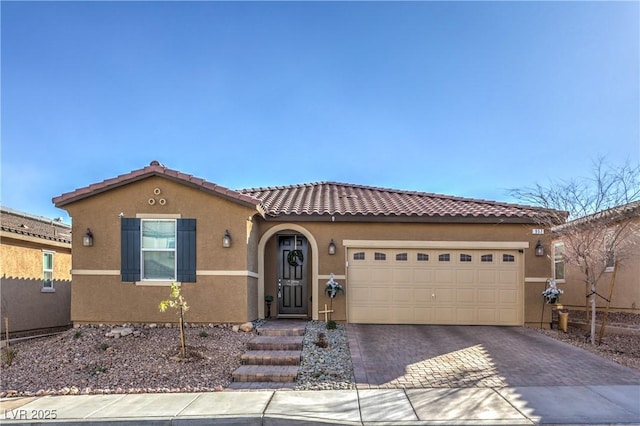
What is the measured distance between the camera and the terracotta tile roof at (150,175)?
35.3 feet

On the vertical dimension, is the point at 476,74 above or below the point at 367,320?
above

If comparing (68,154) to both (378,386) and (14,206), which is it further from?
(378,386)

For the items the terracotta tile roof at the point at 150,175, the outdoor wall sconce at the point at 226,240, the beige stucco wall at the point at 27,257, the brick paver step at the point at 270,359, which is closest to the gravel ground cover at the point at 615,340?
the brick paver step at the point at 270,359

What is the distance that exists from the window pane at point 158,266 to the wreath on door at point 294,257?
134 inches

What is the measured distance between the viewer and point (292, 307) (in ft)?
42.5

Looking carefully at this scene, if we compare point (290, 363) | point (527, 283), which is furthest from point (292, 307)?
point (527, 283)

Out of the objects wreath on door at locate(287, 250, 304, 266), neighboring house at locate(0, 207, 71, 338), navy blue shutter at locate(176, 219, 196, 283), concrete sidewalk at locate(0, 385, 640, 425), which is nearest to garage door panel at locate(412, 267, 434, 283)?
wreath on door at locate(287, 250, 304, 266)

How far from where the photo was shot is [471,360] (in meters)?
8.66

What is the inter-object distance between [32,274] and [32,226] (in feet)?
7.69

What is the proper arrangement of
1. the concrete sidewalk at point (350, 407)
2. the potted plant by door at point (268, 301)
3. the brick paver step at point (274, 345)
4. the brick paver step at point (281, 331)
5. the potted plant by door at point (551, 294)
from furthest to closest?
the potted plant by door at point (268, 301)
the potted plant by door at point (551, 294)
the brick paver step at point (281, 331)
the brick paver step at point (274, 345)
the concrete sidewalk at point (350, 407)

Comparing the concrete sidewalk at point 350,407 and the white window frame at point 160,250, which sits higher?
the white window frame at point 160,250

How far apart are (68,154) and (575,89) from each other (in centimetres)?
1751

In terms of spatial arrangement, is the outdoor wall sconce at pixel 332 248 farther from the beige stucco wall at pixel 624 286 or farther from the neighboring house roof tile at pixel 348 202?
the beige stucco wall at pixel 624 286

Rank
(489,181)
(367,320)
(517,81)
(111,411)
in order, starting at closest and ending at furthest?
(111,411)
(367,320)
(517,81)
(489,181)
